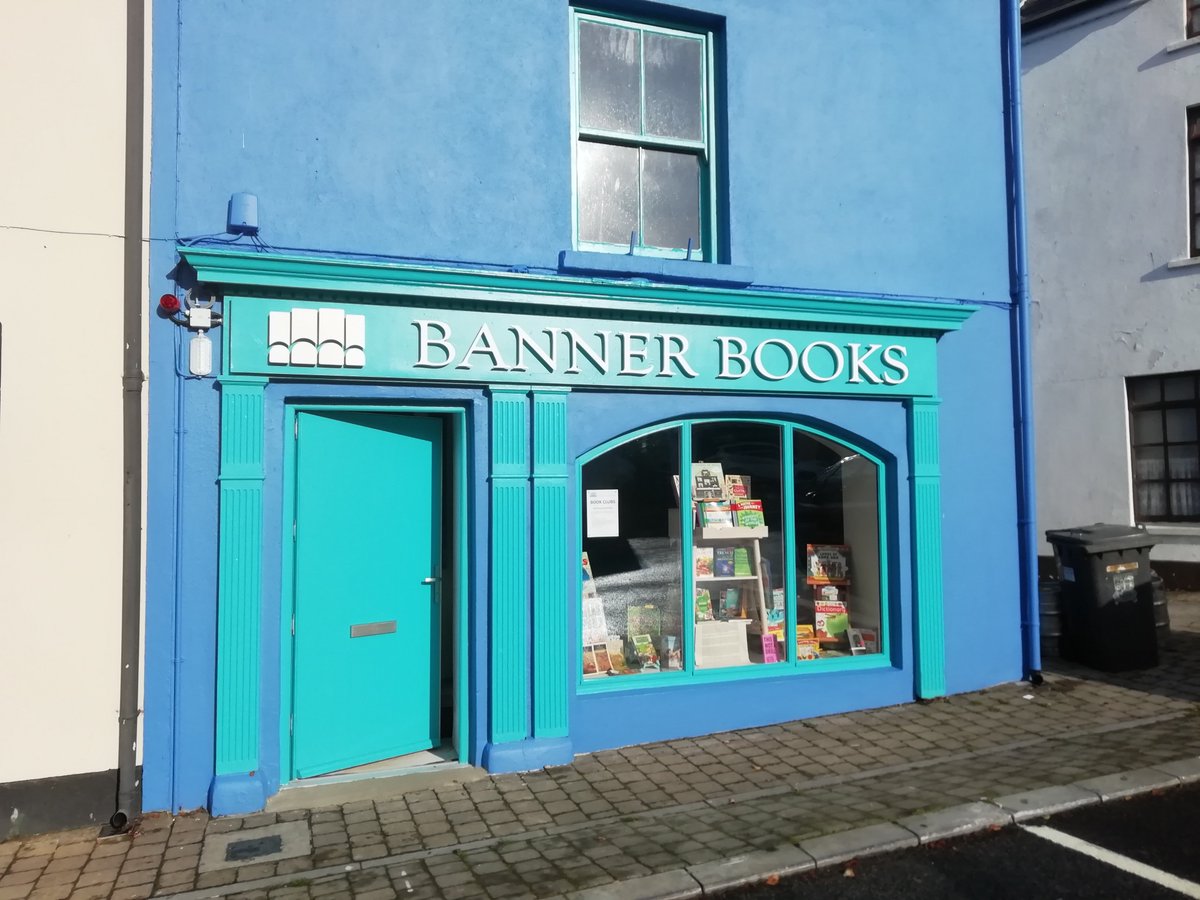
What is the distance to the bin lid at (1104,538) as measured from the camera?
7859mm

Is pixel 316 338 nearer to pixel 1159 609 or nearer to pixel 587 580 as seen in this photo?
pixel 587 580

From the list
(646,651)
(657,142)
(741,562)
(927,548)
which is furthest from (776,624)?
(657,142)

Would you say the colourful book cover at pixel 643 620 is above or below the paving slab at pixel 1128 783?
above

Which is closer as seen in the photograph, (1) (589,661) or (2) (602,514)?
(1) (589,661)

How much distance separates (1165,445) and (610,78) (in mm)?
9853

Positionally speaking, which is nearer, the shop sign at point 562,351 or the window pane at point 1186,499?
the shop sign at point 562,351

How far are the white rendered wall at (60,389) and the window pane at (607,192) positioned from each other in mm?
3066

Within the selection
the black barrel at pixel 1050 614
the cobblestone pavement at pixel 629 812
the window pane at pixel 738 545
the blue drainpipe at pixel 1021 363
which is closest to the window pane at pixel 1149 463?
the black barrel at pixel 1050 614

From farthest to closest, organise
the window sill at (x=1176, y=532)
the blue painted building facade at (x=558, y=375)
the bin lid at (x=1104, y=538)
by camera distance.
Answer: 1. the window sill at (x=1176, y=532)
2. the bin lid at (x=1104, y=538)
3. the blue painted building facade at (x=558, y=375)

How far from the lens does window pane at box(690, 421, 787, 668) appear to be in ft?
22.4

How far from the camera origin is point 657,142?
6.81 metres

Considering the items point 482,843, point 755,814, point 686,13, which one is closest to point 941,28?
point 686,13

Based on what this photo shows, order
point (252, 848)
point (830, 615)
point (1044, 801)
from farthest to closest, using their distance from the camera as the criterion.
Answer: point (830, 615) → point (1044, 801) → point (252, 848)

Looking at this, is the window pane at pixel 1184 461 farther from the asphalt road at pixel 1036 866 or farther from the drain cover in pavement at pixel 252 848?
the drain cover in pavement at pixel 252 848
